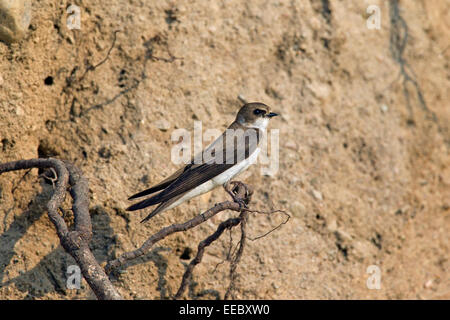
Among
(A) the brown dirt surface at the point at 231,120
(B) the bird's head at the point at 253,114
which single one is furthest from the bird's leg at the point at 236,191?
(B) the bird's head at the point at 253,114

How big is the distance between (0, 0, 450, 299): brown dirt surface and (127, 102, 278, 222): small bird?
334mm

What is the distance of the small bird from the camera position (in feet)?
12.1

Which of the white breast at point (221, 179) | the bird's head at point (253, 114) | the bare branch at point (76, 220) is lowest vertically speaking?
the bare branch at point (76, 220)

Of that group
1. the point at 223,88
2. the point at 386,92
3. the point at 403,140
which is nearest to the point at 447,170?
the point at 403,140

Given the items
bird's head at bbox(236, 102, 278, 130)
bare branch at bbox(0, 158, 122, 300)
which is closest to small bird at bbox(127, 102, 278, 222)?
bird's head at bbox(236, 102, 278, 130)

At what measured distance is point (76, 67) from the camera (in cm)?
425

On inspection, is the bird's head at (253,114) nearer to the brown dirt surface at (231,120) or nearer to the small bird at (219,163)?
the small bird at (219,163)

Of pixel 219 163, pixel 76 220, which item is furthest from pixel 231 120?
pixel 76 220

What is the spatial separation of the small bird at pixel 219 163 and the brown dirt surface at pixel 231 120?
33cm

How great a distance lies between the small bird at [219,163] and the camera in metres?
3.68

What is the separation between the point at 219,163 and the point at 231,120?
0.76 m

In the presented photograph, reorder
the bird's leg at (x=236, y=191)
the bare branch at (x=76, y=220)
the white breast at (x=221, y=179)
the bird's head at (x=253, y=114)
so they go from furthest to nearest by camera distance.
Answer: the bird's head at (x=253, y=114) → the white breast at (x=221, y=179) → the bird's leg at (x=236, y=191) → the bare branch at (x=76, y=220)

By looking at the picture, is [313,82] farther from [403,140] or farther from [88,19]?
[88,19]

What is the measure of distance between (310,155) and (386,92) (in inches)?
47.9
